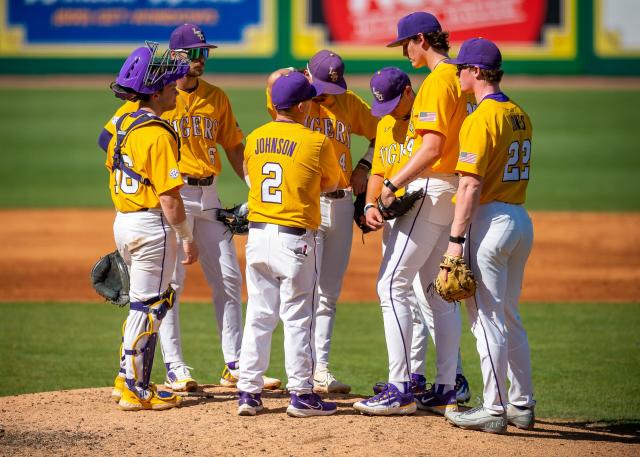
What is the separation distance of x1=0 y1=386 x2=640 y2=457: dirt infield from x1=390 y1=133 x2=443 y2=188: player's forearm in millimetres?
1348

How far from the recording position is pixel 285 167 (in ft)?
18.0

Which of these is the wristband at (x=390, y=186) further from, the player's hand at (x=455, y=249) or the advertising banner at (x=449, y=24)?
the advertising banner at (x=449, y=24)

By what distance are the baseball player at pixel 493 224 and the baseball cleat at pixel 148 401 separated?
1638 millimetres

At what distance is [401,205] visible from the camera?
5.48 metres

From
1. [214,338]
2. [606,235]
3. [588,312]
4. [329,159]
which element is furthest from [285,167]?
[606,235]

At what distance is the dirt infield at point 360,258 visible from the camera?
10.0 meters

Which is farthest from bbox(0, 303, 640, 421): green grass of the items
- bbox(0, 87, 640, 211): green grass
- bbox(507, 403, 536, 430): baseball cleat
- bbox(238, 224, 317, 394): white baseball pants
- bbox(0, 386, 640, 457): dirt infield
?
bbox(0, 87, 640, 211): green grass

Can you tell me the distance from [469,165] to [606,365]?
3.09 m

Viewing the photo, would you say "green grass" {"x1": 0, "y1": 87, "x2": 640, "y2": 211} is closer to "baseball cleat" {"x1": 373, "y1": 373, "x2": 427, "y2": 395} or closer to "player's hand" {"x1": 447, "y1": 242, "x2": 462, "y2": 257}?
"baseball cleat" {"x1": 373, "y1": 373, "x2": 427, "y2": 395}

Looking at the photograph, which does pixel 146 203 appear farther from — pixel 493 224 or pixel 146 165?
pixel 493 224

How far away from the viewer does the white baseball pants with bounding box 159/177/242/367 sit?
640 centimetres

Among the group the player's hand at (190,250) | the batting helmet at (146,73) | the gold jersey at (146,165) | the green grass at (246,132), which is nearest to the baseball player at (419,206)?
the player's hand at (190,250)

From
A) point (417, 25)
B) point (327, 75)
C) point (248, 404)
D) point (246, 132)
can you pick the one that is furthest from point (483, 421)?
point (246, 132)

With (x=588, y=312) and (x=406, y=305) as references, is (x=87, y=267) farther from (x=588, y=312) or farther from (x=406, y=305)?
(x=406, y=305)
